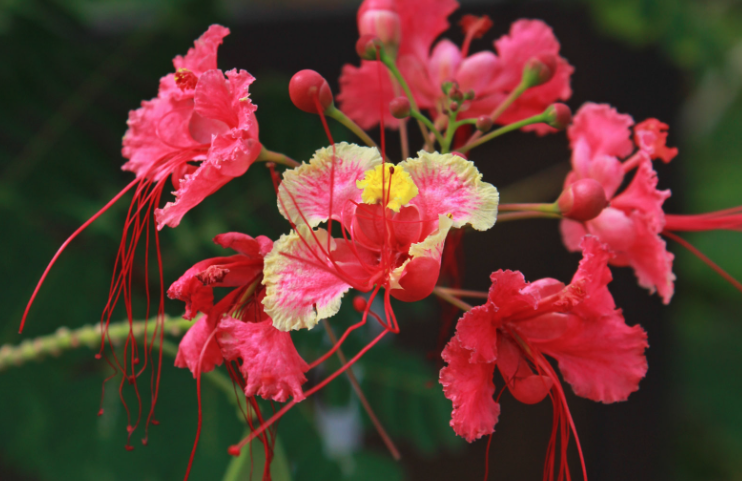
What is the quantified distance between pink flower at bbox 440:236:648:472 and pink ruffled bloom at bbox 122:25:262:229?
0.34 meters

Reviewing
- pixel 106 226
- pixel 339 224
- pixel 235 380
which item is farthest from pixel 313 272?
pixel 106 226

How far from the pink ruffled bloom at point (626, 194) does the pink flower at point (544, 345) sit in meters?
0.15

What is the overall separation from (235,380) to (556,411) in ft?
1.44

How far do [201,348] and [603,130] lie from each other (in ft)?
2.37

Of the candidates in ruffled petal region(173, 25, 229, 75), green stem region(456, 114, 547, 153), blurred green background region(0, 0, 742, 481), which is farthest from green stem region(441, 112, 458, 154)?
blurred green background region(0, 0, 742, 481)

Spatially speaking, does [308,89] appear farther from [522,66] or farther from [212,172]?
[522,66]

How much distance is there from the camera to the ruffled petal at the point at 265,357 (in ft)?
2.05

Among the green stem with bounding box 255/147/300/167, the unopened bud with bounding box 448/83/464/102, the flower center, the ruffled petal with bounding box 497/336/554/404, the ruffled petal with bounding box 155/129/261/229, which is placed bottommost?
the ruffled petal with bounding box 497/336/554/404

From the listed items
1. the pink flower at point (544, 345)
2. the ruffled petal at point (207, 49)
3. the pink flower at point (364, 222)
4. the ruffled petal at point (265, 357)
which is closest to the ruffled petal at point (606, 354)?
the pink flower at point (544, 345)

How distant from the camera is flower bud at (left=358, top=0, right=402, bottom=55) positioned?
2.94 feet

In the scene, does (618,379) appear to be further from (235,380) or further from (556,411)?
(235,380)

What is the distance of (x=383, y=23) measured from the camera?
2.94 feet

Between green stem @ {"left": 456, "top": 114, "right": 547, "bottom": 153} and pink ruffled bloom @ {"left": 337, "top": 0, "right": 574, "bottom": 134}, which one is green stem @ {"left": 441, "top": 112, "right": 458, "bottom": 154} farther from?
pink ruffled bloom @ {"left": 337, "top": 0, "right": 574, "bottom": 134}

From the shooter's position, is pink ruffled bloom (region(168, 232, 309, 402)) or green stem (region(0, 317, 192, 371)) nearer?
pink ruffled bloom (region(168, 232, 309, 402))
